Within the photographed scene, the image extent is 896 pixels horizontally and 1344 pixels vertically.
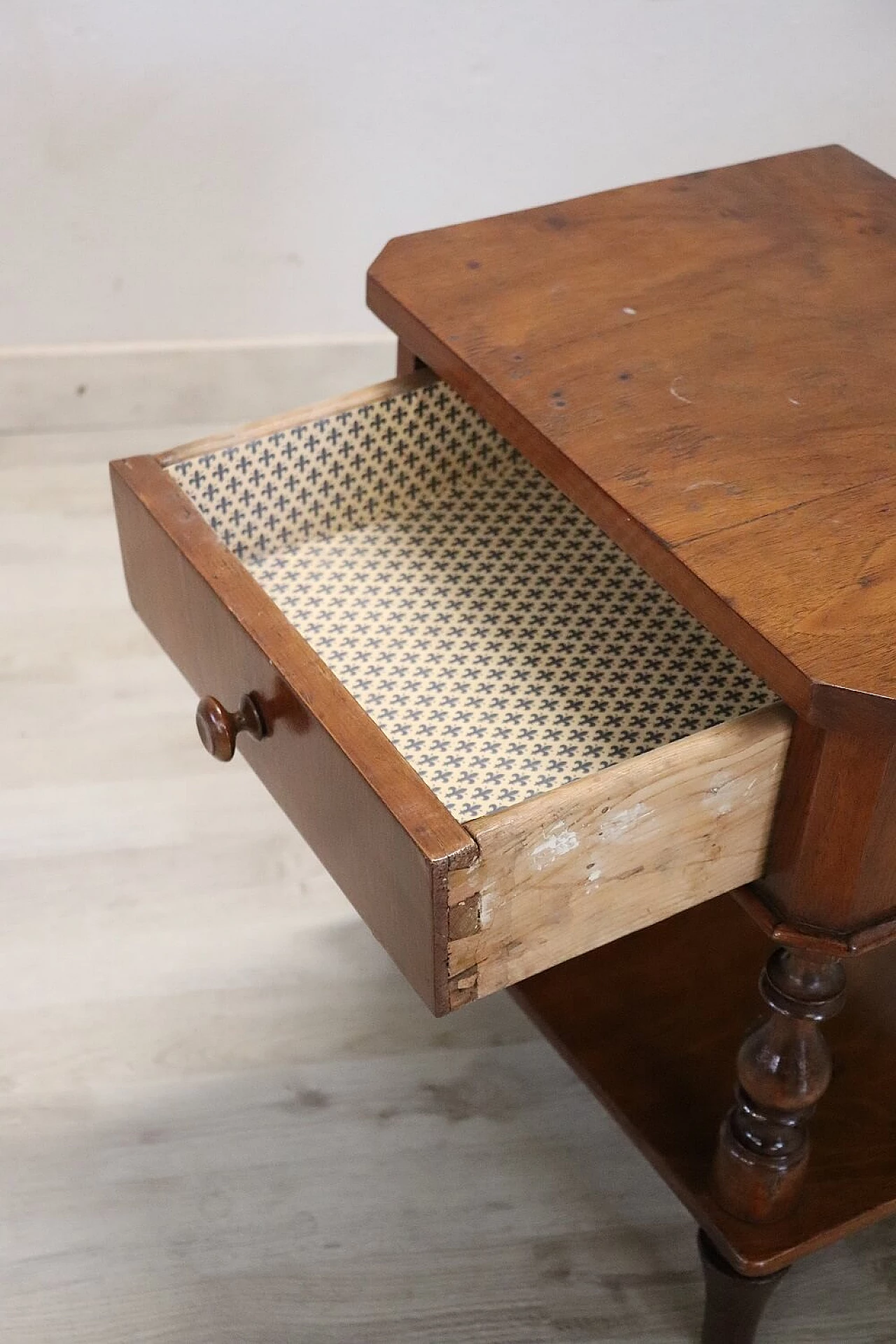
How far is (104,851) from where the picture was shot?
1.35 metres

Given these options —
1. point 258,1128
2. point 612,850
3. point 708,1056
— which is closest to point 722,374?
point 612,850

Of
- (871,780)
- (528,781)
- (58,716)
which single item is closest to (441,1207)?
(528,781)

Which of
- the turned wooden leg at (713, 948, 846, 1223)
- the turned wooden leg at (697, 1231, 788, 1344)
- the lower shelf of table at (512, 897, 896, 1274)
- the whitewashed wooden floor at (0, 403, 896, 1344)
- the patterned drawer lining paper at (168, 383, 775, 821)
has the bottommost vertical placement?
the whitewashed wooden floor at (0, 403, 896, 1344)

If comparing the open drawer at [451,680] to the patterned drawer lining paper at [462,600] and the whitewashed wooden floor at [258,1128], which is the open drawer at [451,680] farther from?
the whitewashed wooden floor at [258,1128]

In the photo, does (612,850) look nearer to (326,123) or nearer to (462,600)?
(462,600)

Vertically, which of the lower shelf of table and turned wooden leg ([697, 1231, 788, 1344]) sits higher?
the lower shelf of table

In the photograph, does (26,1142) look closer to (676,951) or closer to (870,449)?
(676,951)

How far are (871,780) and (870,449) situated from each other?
0.21 meters

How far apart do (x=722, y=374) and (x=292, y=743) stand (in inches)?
13.4

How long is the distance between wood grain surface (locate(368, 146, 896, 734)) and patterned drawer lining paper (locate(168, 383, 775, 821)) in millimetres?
101

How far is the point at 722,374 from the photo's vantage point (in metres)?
0.89

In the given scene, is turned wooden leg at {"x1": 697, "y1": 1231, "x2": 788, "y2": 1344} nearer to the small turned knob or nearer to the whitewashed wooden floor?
the whitewashed wooden floor

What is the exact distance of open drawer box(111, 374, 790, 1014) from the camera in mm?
689

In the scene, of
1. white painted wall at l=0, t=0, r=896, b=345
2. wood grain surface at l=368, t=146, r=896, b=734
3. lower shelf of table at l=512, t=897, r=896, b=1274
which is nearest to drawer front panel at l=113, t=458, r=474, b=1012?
wood grain surface at l=368, t=146, r=896, b=734
